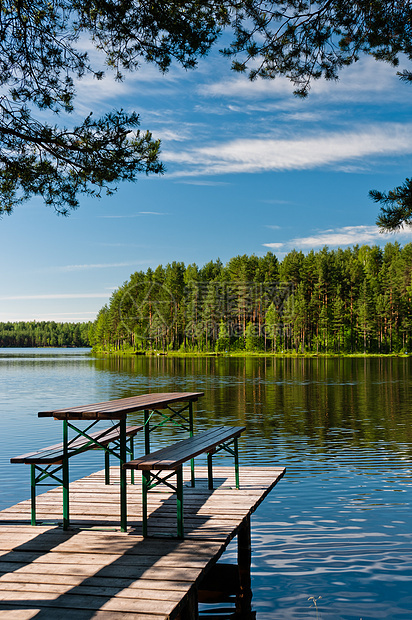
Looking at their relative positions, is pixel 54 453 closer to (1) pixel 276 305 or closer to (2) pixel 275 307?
(2) pixel 275 307

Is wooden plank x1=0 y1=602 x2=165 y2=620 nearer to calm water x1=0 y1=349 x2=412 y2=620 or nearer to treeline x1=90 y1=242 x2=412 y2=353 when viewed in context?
calm water x1=0 y1=349 x2=412 y2=620

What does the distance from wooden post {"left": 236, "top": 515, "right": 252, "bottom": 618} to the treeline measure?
8453 centimetres

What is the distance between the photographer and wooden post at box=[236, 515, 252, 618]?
272 inches

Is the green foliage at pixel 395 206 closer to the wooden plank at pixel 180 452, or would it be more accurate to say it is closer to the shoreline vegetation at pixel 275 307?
the wooden plank at pixel 180 452

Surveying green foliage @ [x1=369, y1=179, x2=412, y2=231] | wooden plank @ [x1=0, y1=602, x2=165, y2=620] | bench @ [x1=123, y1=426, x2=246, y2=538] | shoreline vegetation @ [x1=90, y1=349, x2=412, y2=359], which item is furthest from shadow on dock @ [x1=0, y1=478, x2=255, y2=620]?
shoreline vegetation @ [x1=90, y1=349, x2=412, y2=359]

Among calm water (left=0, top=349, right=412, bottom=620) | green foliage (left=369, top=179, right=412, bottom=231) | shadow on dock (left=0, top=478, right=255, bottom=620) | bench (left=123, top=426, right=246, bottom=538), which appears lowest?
calm water (left=0, top=349, right=412, bottom=620)

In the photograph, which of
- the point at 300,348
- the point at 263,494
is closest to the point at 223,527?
the point at 263,494

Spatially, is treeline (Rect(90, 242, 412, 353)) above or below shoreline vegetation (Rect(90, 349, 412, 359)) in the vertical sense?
above

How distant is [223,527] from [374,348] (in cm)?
9291

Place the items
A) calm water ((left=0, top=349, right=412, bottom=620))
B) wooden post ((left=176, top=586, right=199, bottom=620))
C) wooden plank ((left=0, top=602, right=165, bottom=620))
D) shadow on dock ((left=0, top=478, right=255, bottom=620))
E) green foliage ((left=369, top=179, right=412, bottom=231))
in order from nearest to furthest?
wooden plank ((left=0, top=602, right=165, bottom=620))
shadow on dock ((left=0, top=478, right=255, bottom=620))
wooden post ((left=176, top=586, right=199, bottom=620))
calm water ((left=0, top=349, right=412, bottom=620))
green foliage ((left=369, top=179, right=412, bottom=231))

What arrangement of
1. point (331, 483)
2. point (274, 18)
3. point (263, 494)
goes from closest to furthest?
point (263, 494)
point (274, 18)
point (331, 483)

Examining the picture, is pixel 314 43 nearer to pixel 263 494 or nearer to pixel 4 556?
pixel 263 494

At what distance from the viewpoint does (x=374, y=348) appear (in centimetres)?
9438

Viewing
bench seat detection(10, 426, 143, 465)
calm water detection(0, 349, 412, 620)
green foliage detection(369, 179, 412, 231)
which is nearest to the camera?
bench seat detection(10, 426, 143, 465)
